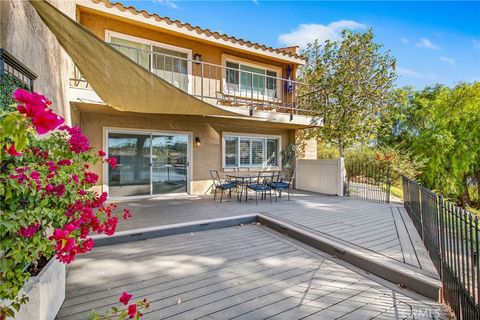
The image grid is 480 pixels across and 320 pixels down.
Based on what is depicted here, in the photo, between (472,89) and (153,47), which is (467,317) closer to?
Answer: (153,47)

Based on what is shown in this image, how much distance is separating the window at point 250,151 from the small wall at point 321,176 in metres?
1.31

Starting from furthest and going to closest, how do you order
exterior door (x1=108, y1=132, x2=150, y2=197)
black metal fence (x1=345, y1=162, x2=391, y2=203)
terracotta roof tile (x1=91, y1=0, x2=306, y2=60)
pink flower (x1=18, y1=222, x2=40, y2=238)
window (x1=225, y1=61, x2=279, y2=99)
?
window (x1=225, y1=61, x2=279, y2=99) → black metal fence (x1=345, y1=162, x2=391, y2=203) → exterior door (x1=108, y1=132, x2=150, y2=197) → terracotta roof tile (x1=91, y1=0, x2=306, y2=60) → pink flower (x1=18, y1=222, x2=40, y2=238)

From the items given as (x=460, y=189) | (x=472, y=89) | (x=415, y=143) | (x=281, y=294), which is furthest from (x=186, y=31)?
(x=460, y=189)

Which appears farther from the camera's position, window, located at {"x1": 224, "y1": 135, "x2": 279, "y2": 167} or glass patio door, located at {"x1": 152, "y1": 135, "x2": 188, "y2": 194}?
window, located at {"x1": 224, "y1": 135, "x2": 279, "y2": 167}

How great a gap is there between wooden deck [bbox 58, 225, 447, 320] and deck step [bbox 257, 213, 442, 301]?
124 millimetres

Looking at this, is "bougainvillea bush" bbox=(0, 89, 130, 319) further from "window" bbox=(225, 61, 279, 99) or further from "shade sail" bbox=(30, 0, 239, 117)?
"window" bbox=(225, 61, 279, 99)

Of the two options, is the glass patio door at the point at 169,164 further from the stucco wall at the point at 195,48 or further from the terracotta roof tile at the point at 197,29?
the terracotta roof tile at the point at 197,29

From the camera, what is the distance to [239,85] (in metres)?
9.66

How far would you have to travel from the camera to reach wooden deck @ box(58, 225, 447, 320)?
8.96 feet

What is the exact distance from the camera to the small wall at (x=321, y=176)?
972cm

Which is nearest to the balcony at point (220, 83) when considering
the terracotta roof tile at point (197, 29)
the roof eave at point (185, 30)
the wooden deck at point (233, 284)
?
the roof eave at point (185, 30)

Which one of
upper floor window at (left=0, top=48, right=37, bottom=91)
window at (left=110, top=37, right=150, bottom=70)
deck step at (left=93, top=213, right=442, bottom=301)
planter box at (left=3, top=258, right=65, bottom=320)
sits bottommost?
deck step at (left=93, top=213, right=442, bottom=301)

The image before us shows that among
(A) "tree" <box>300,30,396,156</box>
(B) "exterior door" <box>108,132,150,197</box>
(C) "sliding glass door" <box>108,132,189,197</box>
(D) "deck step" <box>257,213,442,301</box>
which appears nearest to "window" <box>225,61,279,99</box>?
(A) "tree" <box>300,30,396,156</box>

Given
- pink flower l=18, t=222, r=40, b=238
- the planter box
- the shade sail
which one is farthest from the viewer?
the shade sail
